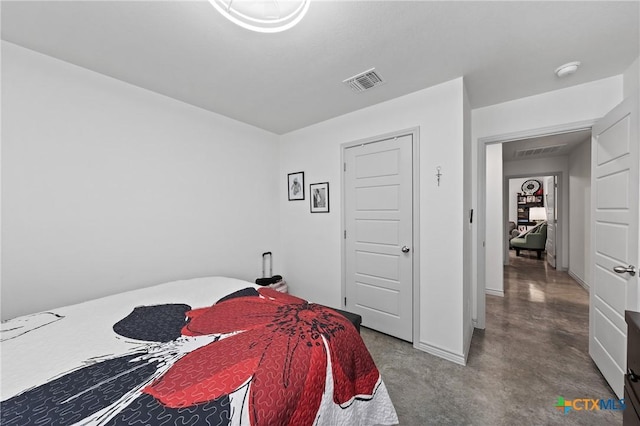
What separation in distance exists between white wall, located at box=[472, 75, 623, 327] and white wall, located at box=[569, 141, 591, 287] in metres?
2.66

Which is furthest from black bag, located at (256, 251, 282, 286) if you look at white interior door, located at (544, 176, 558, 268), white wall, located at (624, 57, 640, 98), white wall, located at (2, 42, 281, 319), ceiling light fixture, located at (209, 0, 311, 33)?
white interior door, located at (544, 176, 558, 268)

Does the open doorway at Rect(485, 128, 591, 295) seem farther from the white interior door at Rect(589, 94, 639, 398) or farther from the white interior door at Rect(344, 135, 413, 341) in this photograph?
the white interior door at Rect(344, 135, 413, 341)

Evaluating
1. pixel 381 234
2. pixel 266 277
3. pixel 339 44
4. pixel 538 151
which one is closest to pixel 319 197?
pixel 381 234

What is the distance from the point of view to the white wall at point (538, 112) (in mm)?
2078

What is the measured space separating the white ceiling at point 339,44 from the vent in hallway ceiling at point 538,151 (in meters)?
2.97

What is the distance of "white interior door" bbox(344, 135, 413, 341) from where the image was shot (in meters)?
2.41

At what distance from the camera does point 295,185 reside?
3.37 metres

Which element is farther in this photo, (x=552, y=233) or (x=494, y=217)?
(x=552, y=233)

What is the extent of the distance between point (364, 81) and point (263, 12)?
1.11m

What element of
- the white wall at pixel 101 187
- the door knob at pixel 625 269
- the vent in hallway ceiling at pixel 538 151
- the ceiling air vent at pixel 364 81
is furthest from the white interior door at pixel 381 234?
the vent in hallway ceiling at pixel 538 151

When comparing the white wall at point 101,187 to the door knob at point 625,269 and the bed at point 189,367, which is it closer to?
the bed at point 189,367

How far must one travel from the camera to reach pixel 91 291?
1893mm

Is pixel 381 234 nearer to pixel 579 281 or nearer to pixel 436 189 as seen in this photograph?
pixel 436 189

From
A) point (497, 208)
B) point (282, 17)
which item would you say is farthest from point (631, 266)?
point (282, 17)
